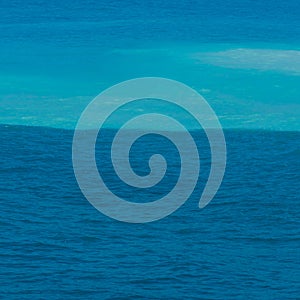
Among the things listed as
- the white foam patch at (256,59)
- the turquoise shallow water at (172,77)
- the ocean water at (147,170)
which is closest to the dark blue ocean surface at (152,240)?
the ocean water at (147,170)

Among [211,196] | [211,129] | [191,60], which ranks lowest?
[211,196]

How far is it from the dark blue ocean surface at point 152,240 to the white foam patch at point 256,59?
6.48 meters

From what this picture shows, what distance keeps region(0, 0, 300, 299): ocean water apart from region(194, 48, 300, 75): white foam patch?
0.06m

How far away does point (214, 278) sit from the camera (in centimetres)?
1259

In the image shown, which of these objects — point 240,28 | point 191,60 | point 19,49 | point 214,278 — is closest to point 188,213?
point 214,278

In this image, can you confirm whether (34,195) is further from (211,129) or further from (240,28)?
(240,28)

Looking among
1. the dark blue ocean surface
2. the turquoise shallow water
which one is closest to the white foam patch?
the turquoise shallow water

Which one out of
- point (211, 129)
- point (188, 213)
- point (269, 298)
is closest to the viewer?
point (269, 298)

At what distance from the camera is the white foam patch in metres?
23.5

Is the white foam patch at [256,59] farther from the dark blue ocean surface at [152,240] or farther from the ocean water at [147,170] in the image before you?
the dark blue ocean surface at [152,240]

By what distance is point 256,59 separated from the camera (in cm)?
2453

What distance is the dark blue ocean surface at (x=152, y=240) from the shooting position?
12.4m

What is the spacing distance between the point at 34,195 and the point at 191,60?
10.0 metres

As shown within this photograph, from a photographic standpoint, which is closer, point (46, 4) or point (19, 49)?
point (19, 49)
